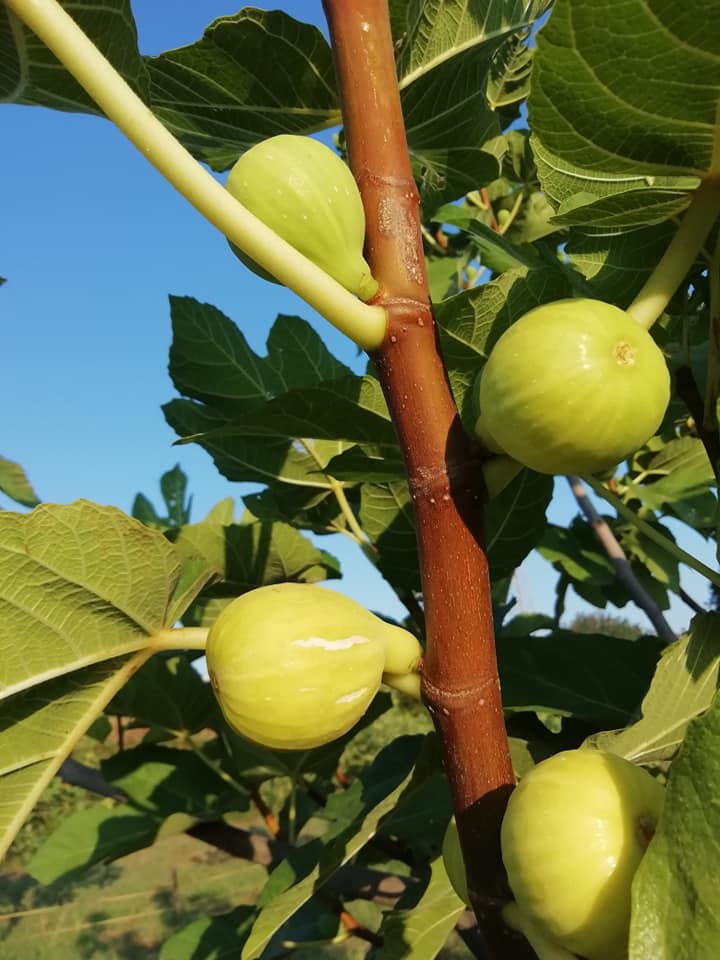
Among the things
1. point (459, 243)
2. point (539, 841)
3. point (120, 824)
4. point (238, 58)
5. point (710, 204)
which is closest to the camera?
point (539, 841)

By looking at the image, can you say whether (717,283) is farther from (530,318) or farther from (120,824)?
(120,824)

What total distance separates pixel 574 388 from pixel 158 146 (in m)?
0.26

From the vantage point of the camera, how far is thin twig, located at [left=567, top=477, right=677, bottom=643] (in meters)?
1.46

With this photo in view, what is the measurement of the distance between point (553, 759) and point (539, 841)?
4 cm

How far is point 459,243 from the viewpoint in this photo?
2266 mm

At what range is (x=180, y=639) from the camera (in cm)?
62

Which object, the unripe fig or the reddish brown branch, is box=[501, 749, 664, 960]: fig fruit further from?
the unripe fig

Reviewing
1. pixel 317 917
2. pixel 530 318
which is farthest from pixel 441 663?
pixel 317 917

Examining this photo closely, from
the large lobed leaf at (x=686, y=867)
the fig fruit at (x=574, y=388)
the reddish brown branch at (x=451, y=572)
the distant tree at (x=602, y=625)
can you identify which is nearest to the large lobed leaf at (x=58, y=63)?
the reddish brown branch at (x=451, y=572)

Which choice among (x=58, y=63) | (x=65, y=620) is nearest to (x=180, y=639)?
(x=65, y=620)

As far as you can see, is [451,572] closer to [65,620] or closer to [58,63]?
[65,620]

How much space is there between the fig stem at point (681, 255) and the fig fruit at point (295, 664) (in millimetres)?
269

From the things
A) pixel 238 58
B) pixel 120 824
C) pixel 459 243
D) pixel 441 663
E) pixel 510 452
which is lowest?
pixel 120 824

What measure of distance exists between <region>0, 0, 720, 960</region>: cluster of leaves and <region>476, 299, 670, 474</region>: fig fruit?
4.5 inches
